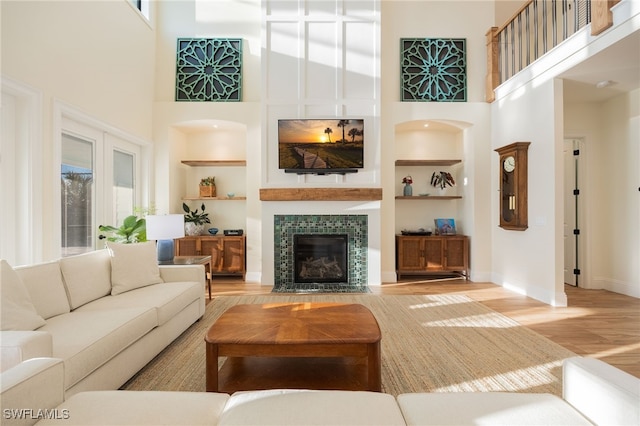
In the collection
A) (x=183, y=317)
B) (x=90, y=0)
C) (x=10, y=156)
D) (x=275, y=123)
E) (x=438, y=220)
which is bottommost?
(x=183, y=317)

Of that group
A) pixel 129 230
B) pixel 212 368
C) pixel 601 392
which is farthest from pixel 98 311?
pixel 601 392

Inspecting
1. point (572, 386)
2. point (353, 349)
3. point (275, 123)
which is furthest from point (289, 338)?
point (275, 123)

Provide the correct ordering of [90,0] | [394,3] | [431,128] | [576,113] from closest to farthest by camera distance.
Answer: [90,0] → [576,113] → [394,3] → [431,128]

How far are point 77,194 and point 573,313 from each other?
5.83m

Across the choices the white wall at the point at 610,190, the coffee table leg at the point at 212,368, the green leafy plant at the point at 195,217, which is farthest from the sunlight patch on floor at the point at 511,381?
the green leafy plant at the point at 195,217

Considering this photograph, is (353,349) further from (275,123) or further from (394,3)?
(394,3)

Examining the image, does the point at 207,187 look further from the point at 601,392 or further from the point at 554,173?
the point at 601,392

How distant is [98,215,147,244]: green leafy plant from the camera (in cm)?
405

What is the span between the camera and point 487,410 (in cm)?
119

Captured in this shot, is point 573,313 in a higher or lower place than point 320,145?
lower

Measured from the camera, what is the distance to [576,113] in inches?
195

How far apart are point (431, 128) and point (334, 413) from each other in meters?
5.79

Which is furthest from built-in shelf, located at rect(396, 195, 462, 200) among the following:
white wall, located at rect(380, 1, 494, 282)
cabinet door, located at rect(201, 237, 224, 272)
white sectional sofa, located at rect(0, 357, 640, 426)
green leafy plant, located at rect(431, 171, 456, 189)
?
white sectional sofa, located at rect(0, 357, 640, 426)

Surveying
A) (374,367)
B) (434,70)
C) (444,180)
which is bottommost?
(374,367)
